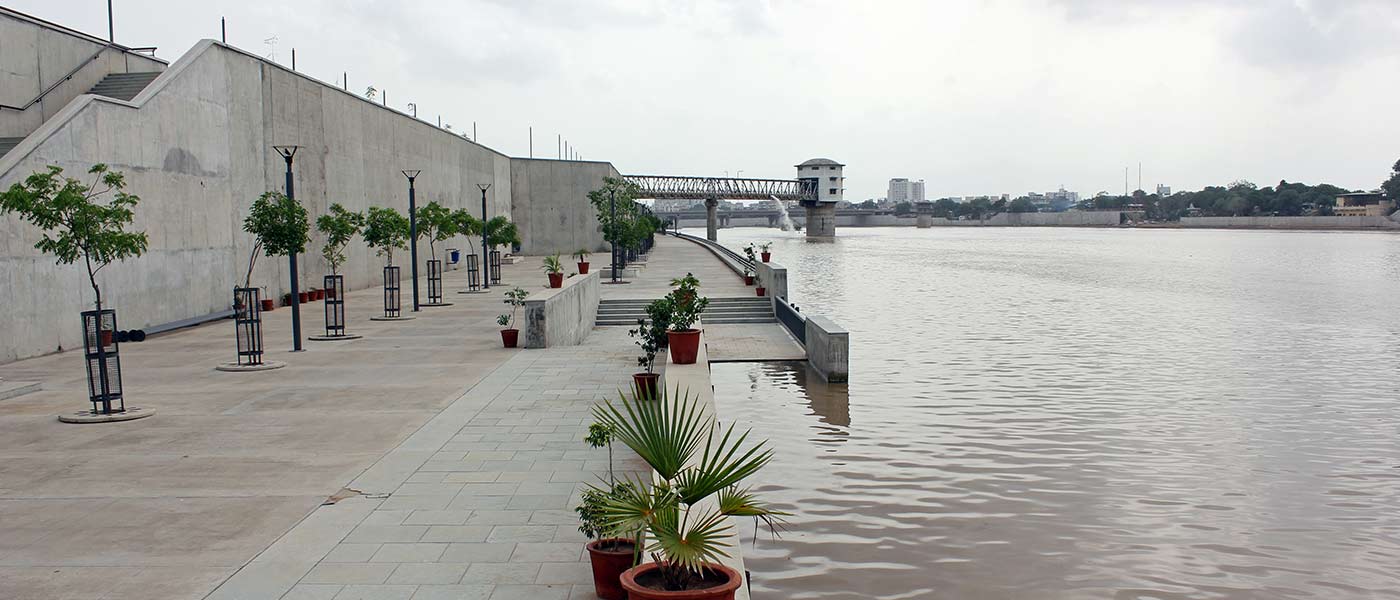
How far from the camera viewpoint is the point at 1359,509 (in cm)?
1015

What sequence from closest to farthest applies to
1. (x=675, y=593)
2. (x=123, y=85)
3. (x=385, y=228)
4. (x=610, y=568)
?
(x=675, y=593) < (x=610, y=568) < (x=123, y=85) < (x=385, y=228)

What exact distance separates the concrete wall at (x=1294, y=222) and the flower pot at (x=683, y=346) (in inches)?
5658

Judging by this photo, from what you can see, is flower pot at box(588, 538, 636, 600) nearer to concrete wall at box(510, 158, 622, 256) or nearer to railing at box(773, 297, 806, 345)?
railing at box(773, 297, 806, 345)

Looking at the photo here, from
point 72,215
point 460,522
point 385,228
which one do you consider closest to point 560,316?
point 385,228

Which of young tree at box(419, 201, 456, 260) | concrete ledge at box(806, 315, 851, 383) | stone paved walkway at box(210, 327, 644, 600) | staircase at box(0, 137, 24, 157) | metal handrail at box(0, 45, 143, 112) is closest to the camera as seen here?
stone paved walkway at box(210, 327, 644, 600)

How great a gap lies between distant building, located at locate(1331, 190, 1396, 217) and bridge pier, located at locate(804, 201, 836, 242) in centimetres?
6927

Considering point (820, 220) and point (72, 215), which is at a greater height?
point (820, 220)

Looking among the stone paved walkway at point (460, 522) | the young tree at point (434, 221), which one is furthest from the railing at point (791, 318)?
the young tree at point (434, 221)

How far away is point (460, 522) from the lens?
7488 mm

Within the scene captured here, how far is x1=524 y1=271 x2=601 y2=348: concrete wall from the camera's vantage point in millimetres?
17781

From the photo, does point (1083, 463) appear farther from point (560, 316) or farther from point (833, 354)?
point (560, 316)

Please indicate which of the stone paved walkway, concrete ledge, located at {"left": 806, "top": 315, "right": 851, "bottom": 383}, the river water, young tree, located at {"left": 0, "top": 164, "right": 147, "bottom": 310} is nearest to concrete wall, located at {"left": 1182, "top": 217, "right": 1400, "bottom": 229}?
the river water

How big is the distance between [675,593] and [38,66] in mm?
22467

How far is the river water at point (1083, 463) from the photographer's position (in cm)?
841
